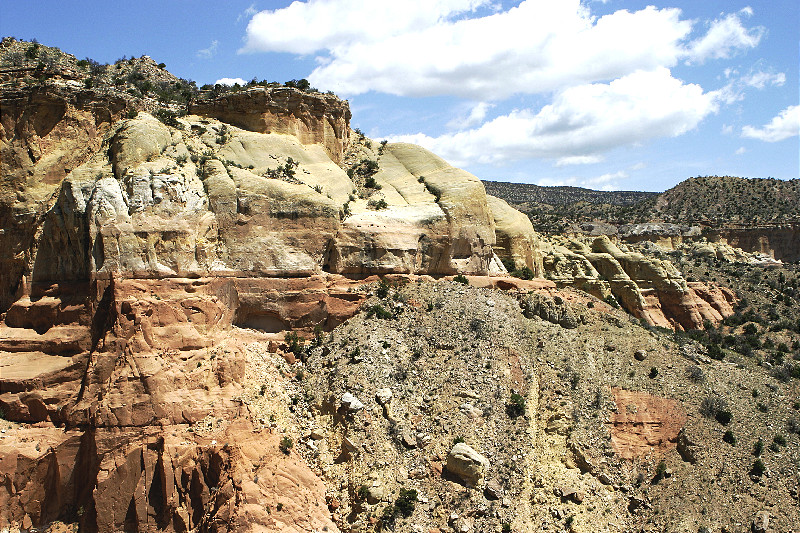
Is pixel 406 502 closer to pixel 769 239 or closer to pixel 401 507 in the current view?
pixel 401 507

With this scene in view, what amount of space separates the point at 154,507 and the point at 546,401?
60.6 feet

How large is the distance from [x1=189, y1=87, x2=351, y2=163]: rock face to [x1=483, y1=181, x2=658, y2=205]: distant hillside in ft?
272

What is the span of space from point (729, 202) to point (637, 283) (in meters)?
62.2

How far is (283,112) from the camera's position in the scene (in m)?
39.8

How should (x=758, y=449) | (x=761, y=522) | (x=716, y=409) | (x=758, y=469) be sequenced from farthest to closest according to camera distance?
(x=716, y=409) → (x=758, y=449) → (x=758, y=469) → (x=761, y=522)

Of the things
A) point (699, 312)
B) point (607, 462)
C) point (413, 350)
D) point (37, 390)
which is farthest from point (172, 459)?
point (699, 312)

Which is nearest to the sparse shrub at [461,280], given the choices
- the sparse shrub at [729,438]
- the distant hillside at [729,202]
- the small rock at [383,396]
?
the small rock at [383,396]

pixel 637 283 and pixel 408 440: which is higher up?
pixel 637 283

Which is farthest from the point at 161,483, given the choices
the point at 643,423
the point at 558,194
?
the point at 558,194

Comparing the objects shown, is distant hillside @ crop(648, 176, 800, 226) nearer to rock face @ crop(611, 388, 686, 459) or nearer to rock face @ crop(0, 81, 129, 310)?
rock face @ crop(611, 388, 686, 459)

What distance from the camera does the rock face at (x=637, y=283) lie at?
4997 cm

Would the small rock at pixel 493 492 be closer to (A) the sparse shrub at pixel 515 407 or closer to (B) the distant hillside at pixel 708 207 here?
(A) the sparse shrub at pixel 515 407

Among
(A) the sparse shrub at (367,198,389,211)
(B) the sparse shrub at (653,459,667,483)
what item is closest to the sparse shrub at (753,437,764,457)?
(B) the sparse shrub at (653,459,667,483)

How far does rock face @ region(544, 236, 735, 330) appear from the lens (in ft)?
164
